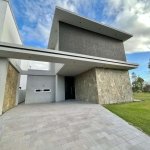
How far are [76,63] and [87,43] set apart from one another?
2.42 metres

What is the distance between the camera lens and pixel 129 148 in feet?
6.16

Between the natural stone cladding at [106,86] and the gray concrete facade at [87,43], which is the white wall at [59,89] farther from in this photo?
the gray concrete facade at [87,43]

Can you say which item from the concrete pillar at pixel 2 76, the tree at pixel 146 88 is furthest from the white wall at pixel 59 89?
the tree at pixel 146 88

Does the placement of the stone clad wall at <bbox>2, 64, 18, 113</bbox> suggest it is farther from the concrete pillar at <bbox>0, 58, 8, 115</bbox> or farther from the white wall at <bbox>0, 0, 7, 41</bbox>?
the white wall at <bbox>0, 0, 7, 41</bbox>

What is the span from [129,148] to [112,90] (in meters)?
5.65

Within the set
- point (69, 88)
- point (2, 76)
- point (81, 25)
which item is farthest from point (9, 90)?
point (81, 25)

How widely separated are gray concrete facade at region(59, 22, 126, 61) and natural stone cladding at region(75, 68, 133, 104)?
67.3 inches

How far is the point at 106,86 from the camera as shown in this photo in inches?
273

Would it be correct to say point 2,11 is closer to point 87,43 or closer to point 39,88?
point 87,43

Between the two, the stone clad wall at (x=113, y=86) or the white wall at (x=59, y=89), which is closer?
the stone clad wall at (x=113, y=86)

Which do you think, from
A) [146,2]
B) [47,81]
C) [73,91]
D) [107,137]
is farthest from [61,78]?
[146,2]

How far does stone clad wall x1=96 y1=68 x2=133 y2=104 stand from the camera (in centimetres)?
668

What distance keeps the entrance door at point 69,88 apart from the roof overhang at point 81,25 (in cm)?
502

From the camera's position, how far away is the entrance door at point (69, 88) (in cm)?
1031
